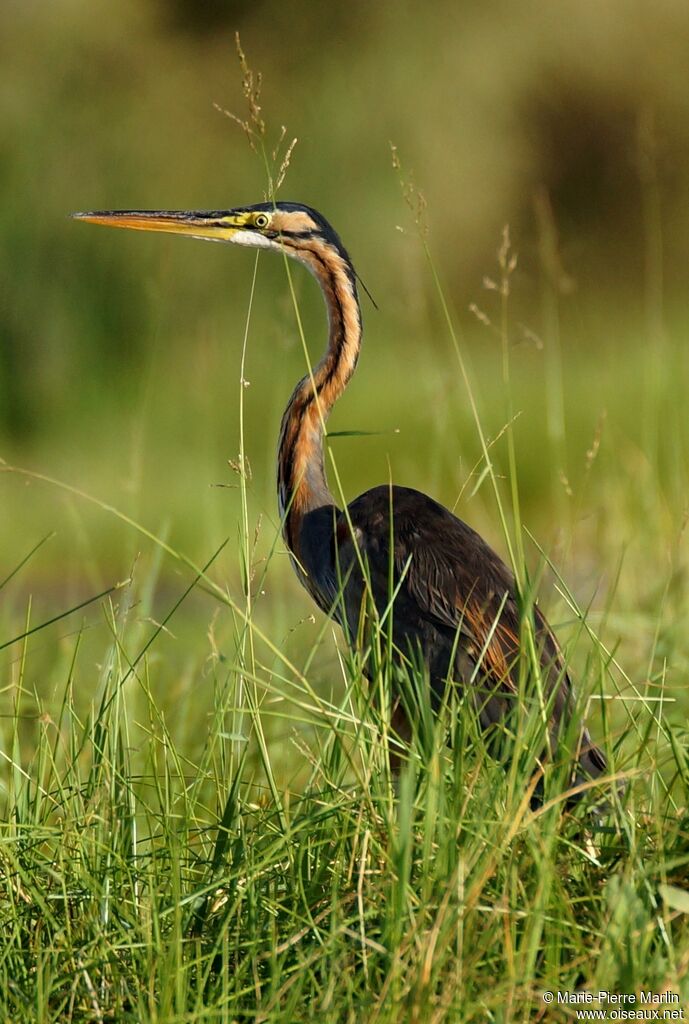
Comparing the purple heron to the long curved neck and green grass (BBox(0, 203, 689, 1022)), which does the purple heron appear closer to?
the long curved neck

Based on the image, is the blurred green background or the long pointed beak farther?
the blurred green background

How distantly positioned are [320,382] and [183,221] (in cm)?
47

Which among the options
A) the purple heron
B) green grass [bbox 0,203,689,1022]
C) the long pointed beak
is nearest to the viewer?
green grass [bbox 0,203,689,1022]

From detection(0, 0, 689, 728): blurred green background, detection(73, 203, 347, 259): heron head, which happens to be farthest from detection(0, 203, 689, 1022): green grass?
detection(0, 0, 689, 728): blurred green background

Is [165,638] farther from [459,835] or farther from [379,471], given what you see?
[459,835]

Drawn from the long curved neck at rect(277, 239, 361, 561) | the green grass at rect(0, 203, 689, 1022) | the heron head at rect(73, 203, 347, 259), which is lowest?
the green grass at rect(0, 203, 689, 1022)

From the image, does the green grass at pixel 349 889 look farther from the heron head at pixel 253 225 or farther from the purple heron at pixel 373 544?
the heron head at pixel 253 225

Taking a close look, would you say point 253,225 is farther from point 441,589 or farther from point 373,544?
point 441,589

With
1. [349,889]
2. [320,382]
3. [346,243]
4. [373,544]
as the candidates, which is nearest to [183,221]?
[320,382]

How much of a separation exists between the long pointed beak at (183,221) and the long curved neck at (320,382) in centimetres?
16

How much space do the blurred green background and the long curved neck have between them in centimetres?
237

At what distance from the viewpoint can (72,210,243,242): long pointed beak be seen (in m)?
3.51

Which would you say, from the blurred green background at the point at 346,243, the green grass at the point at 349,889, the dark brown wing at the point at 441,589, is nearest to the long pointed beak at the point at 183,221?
the dark brown wing at the point at 441,589

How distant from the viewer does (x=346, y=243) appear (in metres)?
9.29
